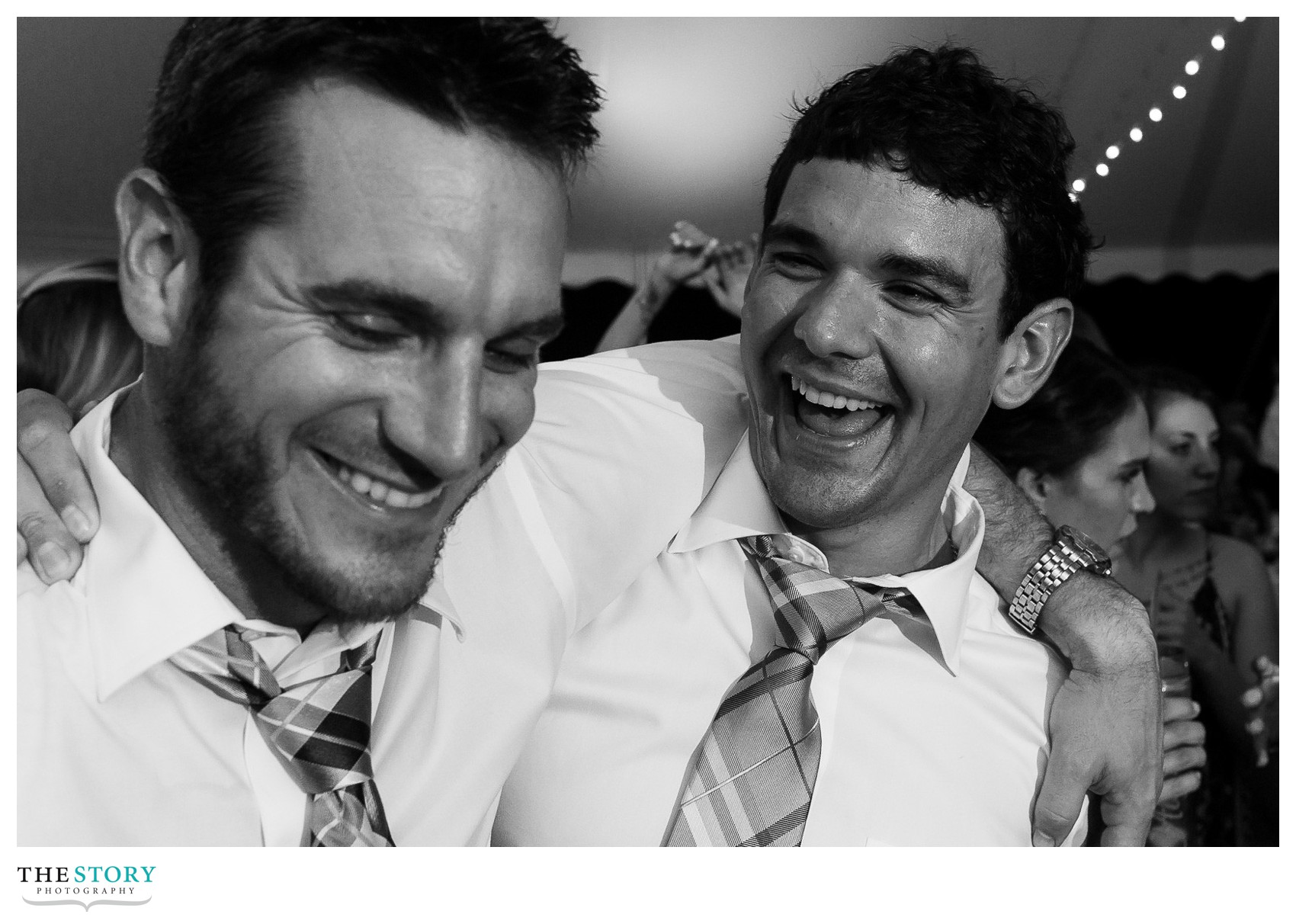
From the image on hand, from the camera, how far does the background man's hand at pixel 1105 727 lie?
1.40m

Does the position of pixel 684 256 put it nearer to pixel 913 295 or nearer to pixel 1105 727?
pixel 913 295

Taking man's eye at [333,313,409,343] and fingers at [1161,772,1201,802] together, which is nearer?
man's eye at [333,313,409,343]

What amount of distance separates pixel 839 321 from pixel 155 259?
737 millimetres

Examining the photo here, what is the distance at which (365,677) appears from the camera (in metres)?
1.09

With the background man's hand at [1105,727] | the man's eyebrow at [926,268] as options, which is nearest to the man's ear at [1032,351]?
the man's eyebrow at [926,268]

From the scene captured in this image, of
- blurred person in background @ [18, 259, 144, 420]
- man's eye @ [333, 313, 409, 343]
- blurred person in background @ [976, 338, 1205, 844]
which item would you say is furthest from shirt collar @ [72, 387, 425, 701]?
blurred person in background @ [976, 338, 1205, 844]

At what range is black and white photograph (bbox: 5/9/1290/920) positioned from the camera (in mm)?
975

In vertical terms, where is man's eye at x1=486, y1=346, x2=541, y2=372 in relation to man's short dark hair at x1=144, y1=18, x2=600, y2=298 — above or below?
below

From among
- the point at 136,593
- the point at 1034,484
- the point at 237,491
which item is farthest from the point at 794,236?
the point at 1034,484

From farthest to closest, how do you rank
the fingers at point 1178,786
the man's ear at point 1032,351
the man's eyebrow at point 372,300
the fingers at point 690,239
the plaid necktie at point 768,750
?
1. the fingers at point 690,239
2. the fingers at point 1178,786
3. the man's ear at point 1032,351
4. the plaid necktie at point 768,750
5. the man's eyebrow at point 372,300

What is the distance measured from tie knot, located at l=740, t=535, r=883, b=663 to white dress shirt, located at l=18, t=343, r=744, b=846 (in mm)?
128

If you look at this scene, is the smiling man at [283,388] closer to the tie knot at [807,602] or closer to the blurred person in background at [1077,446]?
the tie knot at [807,602]

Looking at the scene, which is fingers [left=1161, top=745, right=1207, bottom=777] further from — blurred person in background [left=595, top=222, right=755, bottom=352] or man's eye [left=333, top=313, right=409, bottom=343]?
man's eye [left=333, top=313, right=409, bottom=343]

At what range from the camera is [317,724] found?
40.8 inches
